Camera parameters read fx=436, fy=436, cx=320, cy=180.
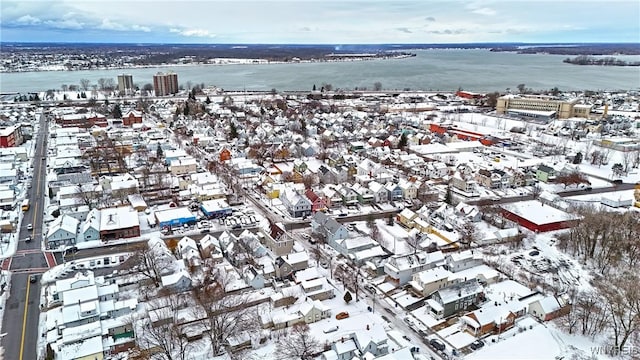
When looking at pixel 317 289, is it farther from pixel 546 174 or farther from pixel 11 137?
pixel 11 137

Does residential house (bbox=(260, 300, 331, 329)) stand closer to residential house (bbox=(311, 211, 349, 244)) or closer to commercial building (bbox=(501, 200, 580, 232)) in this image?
residential house (bbox=(311, 211, 349, 244))

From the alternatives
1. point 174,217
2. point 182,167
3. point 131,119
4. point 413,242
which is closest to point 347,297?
point 413,242

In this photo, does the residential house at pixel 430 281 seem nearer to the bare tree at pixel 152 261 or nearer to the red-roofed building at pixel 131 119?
the bare tree at pixel 152 261

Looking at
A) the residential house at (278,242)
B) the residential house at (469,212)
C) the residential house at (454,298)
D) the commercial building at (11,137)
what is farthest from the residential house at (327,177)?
the commercial building at (11,137)

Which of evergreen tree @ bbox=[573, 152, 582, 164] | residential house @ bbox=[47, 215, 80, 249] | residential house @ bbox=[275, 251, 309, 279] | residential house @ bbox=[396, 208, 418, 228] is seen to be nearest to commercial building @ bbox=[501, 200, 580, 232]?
residential house @ bbox=[396, 208, 418, 228]

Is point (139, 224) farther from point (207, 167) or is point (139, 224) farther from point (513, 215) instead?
point (513, 215)
